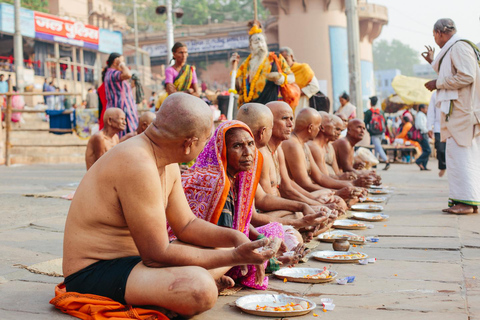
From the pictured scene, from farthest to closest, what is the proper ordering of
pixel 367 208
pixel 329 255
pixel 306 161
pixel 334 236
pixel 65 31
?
pixel 65 31 → pixel 367 208 → pixel 306 161 → pixel 334 236 → pixel 329 255

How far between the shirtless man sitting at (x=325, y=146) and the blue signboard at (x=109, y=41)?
26905mm

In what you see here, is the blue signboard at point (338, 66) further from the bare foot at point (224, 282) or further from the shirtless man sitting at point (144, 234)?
the shirtless man sitting at point (144, 234)

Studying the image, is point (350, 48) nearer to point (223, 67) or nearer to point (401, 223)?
point (401, 223)

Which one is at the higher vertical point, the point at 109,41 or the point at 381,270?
the point at 109,41

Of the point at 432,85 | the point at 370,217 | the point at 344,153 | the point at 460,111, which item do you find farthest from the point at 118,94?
the point at 460,111

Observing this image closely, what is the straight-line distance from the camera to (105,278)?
9.24 ft

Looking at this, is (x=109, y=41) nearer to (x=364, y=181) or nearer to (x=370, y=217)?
(x=364, y=181)

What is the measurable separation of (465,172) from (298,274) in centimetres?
357

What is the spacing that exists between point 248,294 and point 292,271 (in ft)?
1.82

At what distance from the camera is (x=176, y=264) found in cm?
281

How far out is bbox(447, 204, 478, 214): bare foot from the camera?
664cm

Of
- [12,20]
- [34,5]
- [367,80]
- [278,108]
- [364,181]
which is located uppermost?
[34,5]

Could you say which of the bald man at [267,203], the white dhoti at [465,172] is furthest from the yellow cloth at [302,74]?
the bald man at [267,203]

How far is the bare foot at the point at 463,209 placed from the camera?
21.8ft
